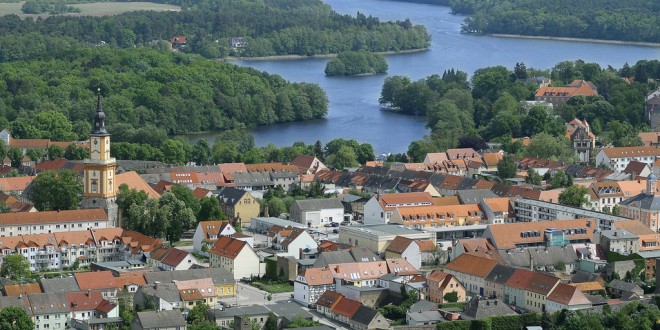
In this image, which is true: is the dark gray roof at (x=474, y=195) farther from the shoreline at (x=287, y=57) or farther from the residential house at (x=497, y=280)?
the shoreline at (x=287, y=57)

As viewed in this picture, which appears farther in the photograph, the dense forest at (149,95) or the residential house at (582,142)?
the dense forest at (149,95)

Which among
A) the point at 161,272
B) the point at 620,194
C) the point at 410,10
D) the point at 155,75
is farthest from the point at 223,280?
the point at 410,10

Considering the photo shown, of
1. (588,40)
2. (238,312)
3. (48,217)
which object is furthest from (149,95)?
(588,40)

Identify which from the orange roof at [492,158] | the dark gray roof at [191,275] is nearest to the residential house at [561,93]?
the orange roof at [492,158]

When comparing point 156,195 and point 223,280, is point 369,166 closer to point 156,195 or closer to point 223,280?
point 156,195

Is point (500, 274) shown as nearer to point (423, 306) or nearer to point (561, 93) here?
point (423, 306)

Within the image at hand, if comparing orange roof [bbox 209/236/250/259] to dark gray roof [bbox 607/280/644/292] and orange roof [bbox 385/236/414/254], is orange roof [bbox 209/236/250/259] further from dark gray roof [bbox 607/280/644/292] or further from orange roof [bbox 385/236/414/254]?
dark gray roof [bbox 607/280/644/292]
